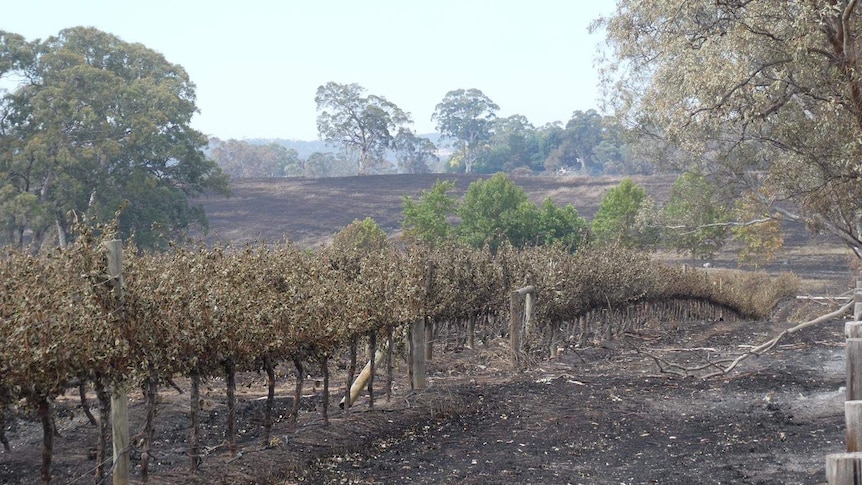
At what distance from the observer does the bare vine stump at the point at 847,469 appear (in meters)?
3.49

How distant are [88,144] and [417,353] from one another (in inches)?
1433

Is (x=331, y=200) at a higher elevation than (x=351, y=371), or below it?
below

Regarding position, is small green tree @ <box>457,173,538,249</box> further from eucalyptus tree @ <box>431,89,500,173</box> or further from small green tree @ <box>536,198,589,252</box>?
eucalyptus tree @ <box>431,89,500,173</box>

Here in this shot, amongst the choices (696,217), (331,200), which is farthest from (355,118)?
(696,217)

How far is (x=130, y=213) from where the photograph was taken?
44.8 metres

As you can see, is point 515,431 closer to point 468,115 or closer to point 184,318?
point 184,318

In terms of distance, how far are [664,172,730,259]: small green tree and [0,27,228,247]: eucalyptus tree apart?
66.9 ft

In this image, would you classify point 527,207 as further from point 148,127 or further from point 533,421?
point 533,421

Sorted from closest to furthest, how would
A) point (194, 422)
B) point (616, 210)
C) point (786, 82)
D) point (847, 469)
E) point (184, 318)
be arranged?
point (847, 469) → point (184, 318) → point (194, 422) → point (786, 82) → point (616, 210)

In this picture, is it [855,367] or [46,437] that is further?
[46,437]

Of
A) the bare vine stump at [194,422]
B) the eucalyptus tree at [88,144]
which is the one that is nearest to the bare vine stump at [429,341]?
the bare vine stump at [194,422]

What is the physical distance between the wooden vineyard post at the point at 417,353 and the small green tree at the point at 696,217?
50.8 ft

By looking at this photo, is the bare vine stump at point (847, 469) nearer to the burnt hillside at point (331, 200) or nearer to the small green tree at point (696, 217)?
the small green tree at point (696, 217)

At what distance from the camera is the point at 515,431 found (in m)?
10.3
